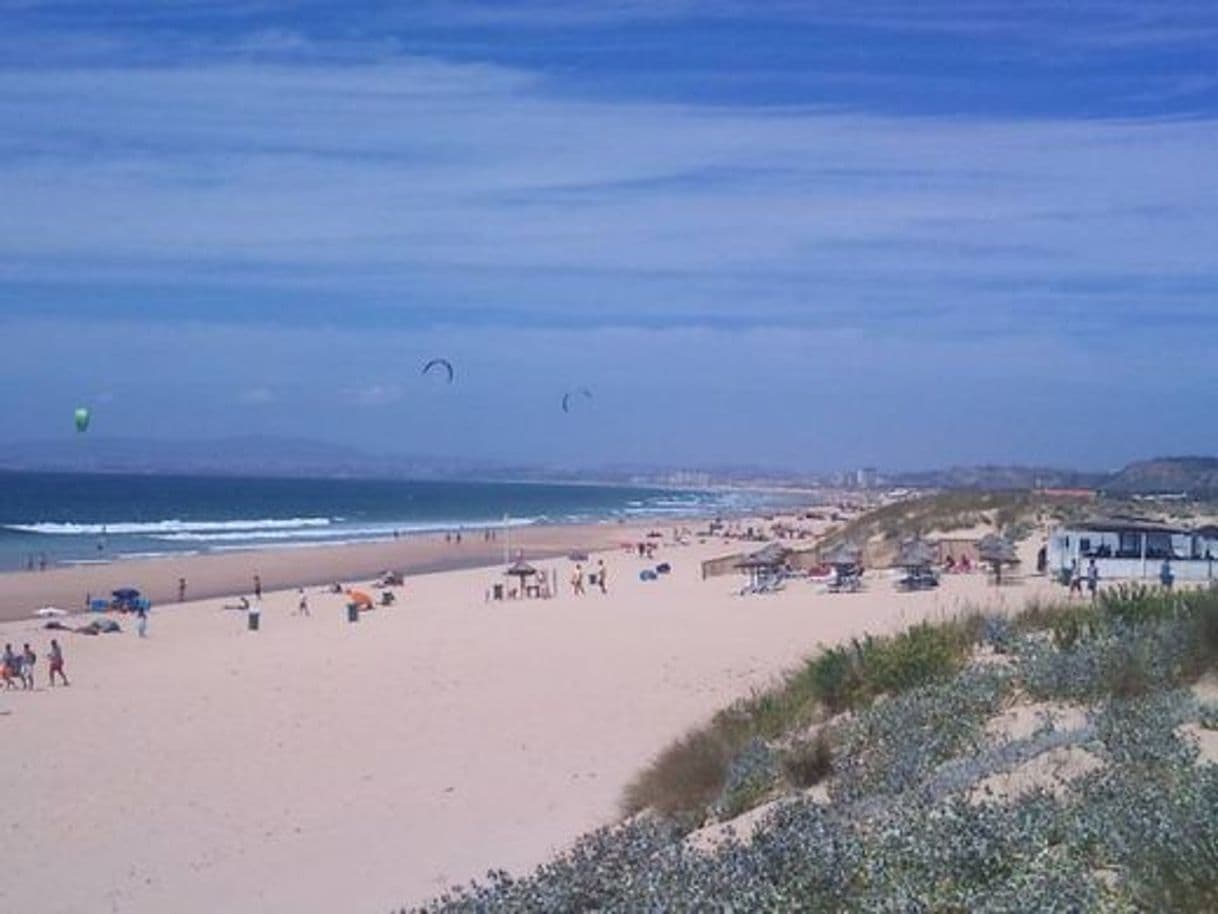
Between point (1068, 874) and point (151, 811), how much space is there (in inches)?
378

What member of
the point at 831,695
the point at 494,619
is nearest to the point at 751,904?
the point at 831,695

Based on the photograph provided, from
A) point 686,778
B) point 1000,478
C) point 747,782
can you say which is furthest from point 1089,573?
point 1000,478

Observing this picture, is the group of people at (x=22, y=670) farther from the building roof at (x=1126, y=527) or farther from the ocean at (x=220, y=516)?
the ocean at (x=220, y=516)

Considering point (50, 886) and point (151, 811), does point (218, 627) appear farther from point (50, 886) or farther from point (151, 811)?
point (50, 886)

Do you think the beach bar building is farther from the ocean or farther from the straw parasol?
the ocean

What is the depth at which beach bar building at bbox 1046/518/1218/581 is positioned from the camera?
82.6 feet

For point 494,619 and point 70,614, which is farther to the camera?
point 70,614

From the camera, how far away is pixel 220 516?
8569 cm

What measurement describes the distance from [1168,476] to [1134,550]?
70.9 m

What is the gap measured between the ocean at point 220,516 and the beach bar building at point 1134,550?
109 ft

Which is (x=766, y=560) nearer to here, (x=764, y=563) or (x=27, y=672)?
(x=764, y=563)

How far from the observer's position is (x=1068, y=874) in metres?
4.39

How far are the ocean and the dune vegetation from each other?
43319 millimetres

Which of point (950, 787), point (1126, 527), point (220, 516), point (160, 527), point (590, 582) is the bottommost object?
point (590, 582)
